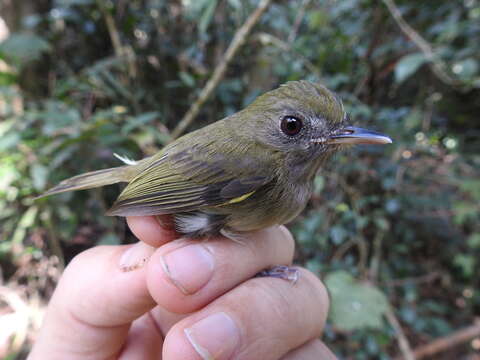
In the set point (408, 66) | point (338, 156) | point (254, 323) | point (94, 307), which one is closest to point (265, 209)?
point (254, 323)

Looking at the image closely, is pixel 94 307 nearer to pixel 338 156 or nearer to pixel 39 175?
pixel 39 175

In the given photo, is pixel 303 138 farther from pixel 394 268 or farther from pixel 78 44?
pixel 78 44

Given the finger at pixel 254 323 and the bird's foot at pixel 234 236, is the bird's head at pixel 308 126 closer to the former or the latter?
the bird's foot at pixel 234 236

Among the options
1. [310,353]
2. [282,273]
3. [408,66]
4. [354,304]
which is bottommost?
[354,304]

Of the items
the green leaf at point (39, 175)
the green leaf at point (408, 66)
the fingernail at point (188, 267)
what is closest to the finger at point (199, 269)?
the fingernail at point (188, 267)

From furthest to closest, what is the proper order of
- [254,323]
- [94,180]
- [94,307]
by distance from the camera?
[94,180] < [94,307] < [254,323]

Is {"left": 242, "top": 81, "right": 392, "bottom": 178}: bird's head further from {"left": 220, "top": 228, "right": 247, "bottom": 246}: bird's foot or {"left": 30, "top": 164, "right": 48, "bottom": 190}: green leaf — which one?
{"left": 30, "top": 164, "right": 48, "bottom": 190}: green leaf

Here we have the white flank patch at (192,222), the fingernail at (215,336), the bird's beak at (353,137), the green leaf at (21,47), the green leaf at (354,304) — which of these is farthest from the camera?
the green leaf at (21,47)

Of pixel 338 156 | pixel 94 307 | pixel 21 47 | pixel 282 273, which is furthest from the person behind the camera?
pixel 21 47
